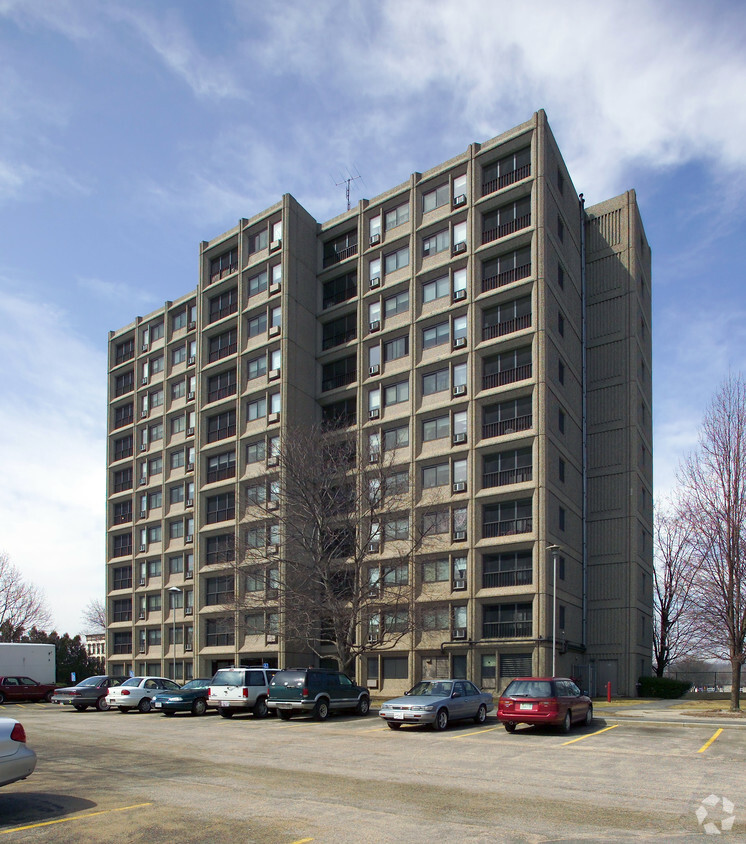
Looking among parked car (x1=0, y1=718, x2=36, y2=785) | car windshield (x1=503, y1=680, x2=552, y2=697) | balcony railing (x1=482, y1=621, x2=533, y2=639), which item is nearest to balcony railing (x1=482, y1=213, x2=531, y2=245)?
balcony railing (x1=482, y1=621, x2=533, y2=639)

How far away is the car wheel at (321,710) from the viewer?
27125 mm

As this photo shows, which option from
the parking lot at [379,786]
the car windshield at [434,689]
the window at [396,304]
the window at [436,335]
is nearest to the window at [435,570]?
the window at [436,335]

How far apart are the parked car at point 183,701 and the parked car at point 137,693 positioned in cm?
157

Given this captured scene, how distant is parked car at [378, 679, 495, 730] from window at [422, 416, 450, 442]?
735 inches

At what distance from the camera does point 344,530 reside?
38844mm

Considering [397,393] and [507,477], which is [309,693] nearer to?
[507,477]

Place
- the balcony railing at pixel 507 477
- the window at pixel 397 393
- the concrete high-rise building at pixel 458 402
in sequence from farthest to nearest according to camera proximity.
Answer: the window at pixel 397 393
the concrete high-rise building at pixel 458 402
the balcony railing at pixel 507 477

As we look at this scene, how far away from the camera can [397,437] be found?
4472 cm

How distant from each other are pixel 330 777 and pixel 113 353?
2308 inches

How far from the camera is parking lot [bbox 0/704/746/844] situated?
1013cm

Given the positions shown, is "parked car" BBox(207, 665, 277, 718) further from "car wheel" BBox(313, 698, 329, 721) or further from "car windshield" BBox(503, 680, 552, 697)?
"car windshield" BBox(503, 680, 552, 697)

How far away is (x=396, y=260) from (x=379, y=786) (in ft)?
122

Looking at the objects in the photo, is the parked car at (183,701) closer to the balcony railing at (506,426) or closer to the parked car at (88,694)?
the parked car at (88,694)

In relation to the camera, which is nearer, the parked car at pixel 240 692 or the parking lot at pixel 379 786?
the parking lot at pixel 379 786
